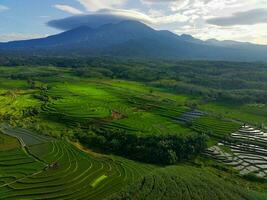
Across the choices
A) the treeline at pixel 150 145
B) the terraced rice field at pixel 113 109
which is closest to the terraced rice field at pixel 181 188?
the treeline at pixel 150 145

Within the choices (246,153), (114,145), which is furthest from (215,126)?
(114,145)

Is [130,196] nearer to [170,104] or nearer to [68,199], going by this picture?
[68,199]

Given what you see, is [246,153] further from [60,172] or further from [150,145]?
[60,172]

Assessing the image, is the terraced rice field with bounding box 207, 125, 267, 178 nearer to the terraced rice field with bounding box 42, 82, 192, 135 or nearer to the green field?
the green field

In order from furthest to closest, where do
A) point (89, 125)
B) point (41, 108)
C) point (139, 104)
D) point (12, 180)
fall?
point (139, 104) < point (41, 108) < point (89, 125) < point (12, 180)

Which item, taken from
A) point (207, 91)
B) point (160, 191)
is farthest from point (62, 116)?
point (207, 91)

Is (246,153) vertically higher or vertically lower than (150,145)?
lower

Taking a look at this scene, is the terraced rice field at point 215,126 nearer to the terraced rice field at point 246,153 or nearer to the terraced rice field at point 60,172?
the terraced rice field at point 246,153
